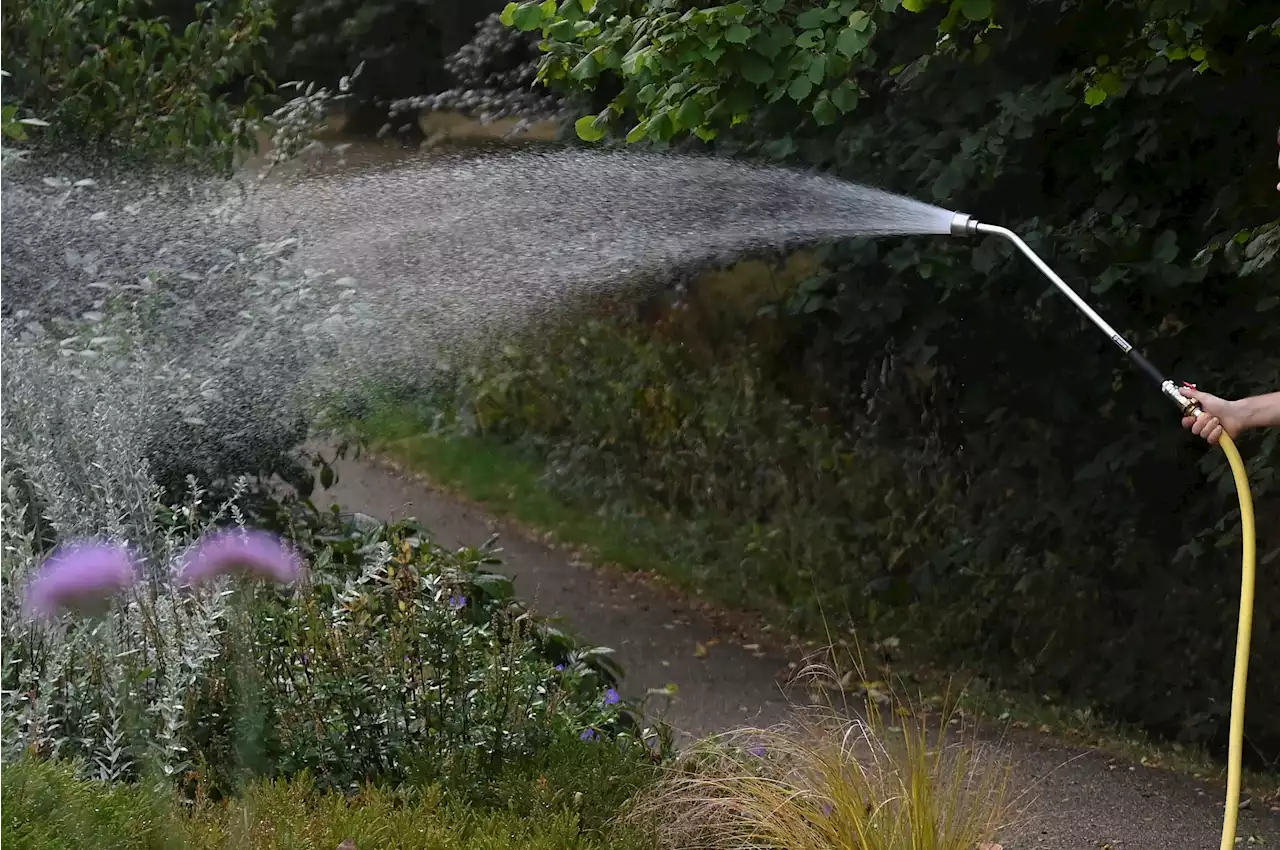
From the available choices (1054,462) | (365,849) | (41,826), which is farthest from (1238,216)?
(41,826)

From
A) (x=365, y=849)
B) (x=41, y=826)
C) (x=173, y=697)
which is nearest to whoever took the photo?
(x=41, y=826)

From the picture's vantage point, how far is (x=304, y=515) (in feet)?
16.0

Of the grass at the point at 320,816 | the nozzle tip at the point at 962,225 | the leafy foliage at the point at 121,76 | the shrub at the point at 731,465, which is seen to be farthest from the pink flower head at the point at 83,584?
the shrub at the point at 731,465

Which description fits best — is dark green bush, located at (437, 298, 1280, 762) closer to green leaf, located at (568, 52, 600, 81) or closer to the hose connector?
green leaf, located at (568, 52, 600, 81)

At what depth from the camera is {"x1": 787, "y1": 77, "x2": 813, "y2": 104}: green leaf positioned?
3.97 meters

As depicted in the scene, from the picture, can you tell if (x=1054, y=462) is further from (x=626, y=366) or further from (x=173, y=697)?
(x=173, y=697)

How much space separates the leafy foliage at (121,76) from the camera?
19.1ft

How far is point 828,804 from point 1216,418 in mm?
1130

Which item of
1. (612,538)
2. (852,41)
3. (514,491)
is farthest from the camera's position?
(514,491)

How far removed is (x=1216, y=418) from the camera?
9.19ft

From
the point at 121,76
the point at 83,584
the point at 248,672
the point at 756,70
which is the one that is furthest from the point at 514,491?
the point at 83,584

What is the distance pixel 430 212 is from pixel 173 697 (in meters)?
3.22

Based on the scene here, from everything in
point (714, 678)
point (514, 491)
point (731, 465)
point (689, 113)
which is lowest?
point (514, 491)

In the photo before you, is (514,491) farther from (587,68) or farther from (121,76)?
(587,68)
